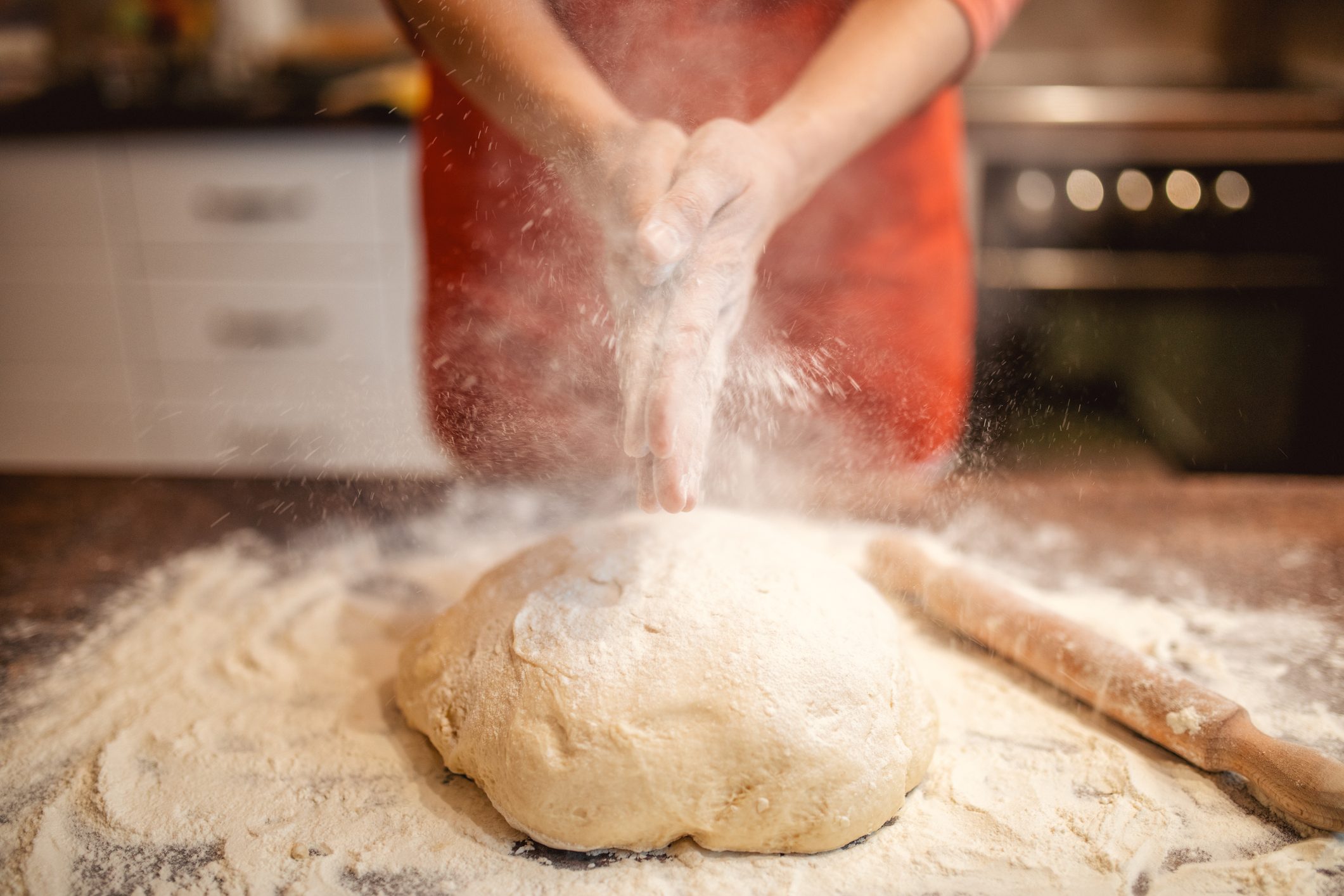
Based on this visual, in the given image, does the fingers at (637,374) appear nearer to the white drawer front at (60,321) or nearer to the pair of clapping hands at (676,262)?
the pair of clapping hands at (676,262)

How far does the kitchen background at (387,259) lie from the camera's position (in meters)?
2.25

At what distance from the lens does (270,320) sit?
2.48 m

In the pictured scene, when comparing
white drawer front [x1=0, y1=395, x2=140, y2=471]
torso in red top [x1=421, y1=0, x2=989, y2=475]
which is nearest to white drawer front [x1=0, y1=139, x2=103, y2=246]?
white drawer front [x1=0, y1=395, x2=140, y2=471]

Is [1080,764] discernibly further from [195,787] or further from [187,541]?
[187,541]

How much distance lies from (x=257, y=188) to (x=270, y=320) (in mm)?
341

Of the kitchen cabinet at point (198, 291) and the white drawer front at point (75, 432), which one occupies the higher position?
the kitchen cabinet at point (198, 291)

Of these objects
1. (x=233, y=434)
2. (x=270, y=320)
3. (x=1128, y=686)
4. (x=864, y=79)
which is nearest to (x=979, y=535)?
(x=1128, y=686)

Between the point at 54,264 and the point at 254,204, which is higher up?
the point at 254,204

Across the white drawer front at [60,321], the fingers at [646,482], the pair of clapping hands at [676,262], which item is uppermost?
the pair of clapping hands at [676,262]

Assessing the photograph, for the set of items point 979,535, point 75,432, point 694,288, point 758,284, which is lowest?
Answer: point 75,432

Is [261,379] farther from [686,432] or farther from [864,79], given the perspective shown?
[686,432]

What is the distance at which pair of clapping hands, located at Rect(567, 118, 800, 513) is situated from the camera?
0.79 m

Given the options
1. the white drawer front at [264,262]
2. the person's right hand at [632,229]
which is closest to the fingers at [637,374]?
the person's right hand at [632,229]

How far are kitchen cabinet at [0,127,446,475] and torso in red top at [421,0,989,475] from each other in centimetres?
93
